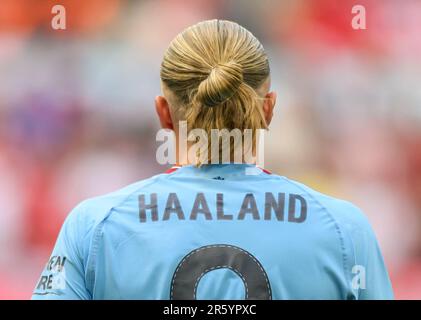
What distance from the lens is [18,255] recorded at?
3.46 m

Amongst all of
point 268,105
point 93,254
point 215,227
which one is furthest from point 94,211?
point 268,105

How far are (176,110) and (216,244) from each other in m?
0.22

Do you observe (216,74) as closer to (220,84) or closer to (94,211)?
(220,84)

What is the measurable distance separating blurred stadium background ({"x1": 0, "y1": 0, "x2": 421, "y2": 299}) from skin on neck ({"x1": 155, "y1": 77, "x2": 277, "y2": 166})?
8.27ft

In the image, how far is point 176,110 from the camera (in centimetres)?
101

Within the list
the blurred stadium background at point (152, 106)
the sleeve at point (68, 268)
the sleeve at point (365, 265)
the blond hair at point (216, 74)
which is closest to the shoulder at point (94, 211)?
the sleeve at point (68, 268)

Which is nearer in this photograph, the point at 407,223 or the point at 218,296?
the point at 218,296

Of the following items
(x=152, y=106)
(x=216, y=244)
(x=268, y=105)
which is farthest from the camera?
(x=152, y=106)

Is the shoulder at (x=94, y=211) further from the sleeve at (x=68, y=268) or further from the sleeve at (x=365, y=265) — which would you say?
the sleeve at (x=365, y=265)

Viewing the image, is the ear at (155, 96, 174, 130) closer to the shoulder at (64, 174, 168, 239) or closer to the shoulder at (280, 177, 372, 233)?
the shoulder at (64, 174, 168, 239)

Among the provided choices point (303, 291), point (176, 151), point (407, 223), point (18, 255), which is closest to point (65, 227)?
→ point (176, 151)

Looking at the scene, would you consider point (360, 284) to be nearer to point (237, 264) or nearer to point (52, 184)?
point (237, 264)

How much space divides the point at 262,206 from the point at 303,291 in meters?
0.13

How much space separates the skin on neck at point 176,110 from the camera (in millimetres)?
1007
